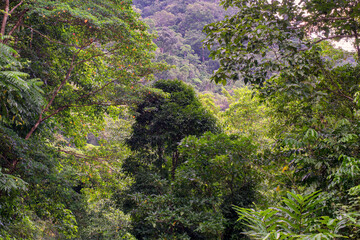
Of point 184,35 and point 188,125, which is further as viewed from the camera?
point 184,35

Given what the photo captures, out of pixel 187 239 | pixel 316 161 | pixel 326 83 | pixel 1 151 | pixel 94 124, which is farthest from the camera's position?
pixel 94 124

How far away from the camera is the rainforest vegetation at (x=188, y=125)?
262 centimetres

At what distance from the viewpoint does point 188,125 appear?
698 cm

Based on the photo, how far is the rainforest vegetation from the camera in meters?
2.62

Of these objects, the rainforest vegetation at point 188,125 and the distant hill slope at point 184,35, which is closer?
the rainforest vegetation at point 188,125

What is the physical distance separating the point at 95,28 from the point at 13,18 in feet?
5.39

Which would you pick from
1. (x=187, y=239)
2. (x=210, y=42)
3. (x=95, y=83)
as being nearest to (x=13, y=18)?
(x=95, y=83)

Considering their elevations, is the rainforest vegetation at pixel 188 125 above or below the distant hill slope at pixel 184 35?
below

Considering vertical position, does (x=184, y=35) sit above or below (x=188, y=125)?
above

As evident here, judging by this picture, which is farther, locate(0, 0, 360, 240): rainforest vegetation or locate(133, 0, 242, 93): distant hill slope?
locate(133, 0, 242, 93): distant hill slope

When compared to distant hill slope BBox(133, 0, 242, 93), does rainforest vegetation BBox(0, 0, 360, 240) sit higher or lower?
lower

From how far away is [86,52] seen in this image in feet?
20.6

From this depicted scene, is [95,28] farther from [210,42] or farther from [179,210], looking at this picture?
[179,210]

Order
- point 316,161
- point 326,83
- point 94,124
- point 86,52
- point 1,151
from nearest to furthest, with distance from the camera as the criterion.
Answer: point 316,161
point 326,83
point 1,151
point 86,52
point 94,124
